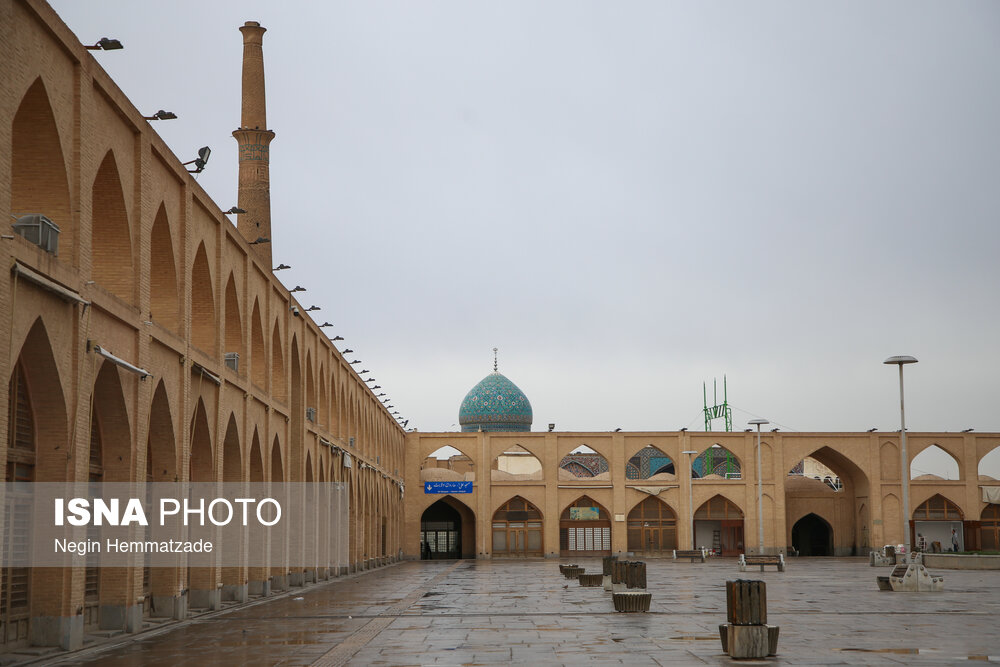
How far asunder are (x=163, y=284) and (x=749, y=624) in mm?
10978

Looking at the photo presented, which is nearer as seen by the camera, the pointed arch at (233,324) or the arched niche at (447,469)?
the pointed arch at (233,324)

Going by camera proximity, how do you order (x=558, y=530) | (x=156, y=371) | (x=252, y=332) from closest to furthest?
(x=156, y=371), (x=252, y=332), (x=558, y=530)

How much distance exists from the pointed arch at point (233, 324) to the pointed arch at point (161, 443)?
14.8 ft

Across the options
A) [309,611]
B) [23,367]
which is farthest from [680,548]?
[23,367]

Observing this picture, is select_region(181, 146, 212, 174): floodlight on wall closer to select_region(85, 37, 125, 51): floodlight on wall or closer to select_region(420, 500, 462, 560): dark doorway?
select_region(85, 37, 125, 51): floodlight on wall

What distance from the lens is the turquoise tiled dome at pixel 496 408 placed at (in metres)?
60.8

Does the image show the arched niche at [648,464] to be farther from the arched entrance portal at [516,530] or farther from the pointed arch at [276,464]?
the pointed arch at [276,464]

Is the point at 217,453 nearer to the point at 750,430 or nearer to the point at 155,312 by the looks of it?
the point at 155,312

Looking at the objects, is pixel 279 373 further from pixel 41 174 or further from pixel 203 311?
pixel 41 174

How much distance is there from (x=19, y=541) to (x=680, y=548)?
42.9 metres

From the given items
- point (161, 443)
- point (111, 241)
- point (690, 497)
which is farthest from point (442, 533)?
point (111, 241)

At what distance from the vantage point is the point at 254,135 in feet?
100

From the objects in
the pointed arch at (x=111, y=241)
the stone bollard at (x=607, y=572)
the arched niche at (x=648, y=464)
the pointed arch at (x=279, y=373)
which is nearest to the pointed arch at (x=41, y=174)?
the pointed arch at (x=111, y=241)

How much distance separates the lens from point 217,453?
786 inches
